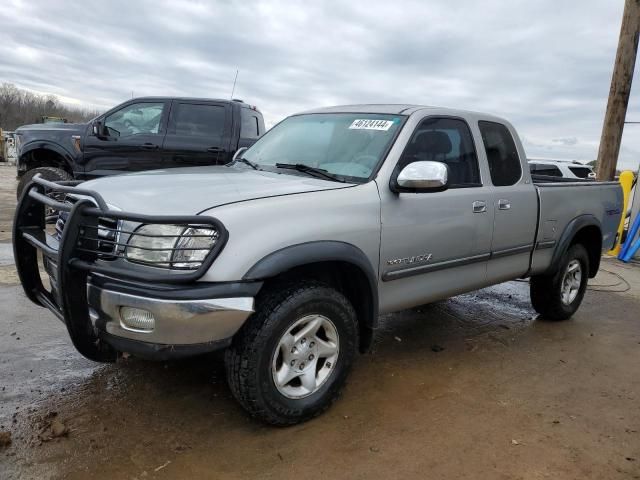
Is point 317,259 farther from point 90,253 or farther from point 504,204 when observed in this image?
point 504,204

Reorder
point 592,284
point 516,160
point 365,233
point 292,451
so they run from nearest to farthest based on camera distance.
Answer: point 292,451 < point 365,233 < point 516,160 < point 592,284

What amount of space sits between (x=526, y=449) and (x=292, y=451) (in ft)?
4.17

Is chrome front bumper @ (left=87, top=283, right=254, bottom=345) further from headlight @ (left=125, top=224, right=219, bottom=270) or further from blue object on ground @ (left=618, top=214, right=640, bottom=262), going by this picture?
blue object on ground @ (left=618, top=214, right=640, bottom=262)

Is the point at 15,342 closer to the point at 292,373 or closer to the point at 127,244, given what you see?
the point at 127,244

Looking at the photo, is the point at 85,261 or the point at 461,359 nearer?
the point at 85,261

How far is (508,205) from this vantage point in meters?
4.17

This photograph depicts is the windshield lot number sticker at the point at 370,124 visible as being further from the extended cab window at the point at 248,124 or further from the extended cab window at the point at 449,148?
the extended cab window at the point at 248,124

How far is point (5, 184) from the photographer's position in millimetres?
15984

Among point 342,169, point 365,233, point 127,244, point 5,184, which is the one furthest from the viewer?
point 5,184

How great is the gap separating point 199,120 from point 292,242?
625cm

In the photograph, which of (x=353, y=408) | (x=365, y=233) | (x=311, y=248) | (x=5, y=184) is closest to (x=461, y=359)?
(x=353, y=408)

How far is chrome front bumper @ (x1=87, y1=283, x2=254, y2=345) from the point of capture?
7.94ft

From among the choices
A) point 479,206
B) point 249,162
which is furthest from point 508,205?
point 249,162

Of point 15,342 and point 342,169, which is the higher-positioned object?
point 342,169
